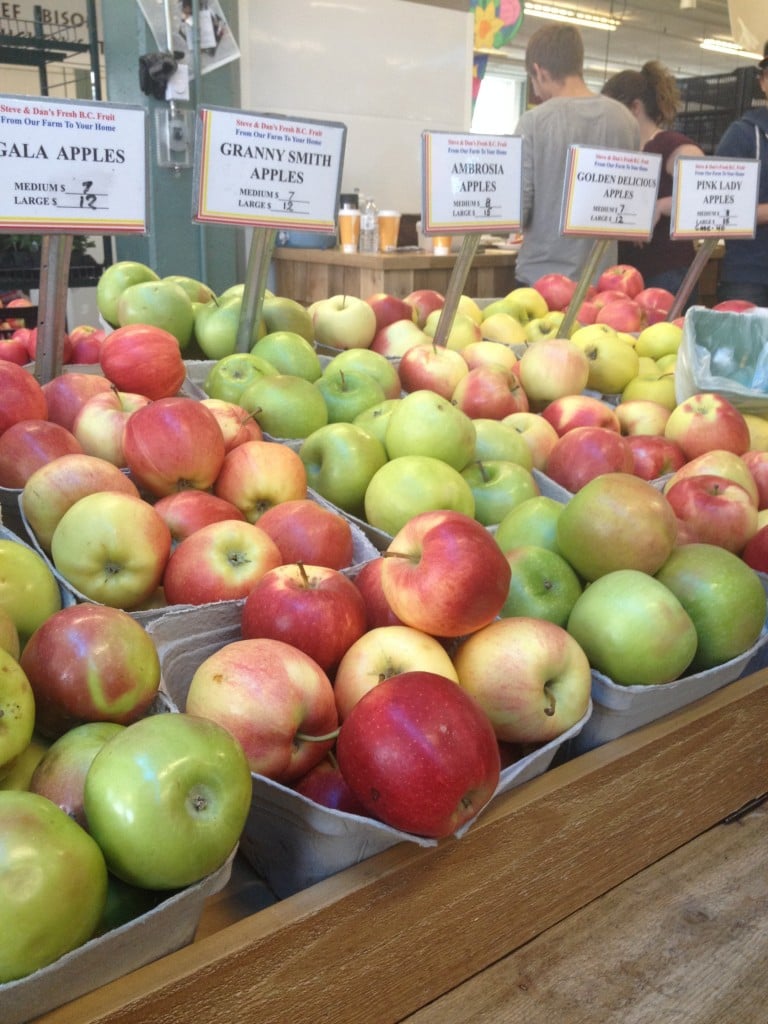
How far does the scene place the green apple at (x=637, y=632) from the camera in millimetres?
967

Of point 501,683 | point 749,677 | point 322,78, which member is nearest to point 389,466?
point 501,683

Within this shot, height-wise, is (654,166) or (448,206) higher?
(654,166)

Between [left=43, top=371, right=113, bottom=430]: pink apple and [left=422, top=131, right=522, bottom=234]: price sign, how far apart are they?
697 millimetres

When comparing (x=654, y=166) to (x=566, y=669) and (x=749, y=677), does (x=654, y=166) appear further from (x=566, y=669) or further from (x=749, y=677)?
(x=566, y=669)

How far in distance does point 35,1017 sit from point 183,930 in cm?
12

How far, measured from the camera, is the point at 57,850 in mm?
579

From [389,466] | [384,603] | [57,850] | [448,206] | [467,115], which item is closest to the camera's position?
[57,850]

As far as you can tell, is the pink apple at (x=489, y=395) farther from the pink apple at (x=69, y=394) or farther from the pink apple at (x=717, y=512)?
the pink apple at (x=69, y=394)

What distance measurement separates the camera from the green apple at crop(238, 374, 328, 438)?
56.3 inches

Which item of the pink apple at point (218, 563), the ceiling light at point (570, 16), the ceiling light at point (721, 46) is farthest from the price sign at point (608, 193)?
the ceiling light at point (721, 46)

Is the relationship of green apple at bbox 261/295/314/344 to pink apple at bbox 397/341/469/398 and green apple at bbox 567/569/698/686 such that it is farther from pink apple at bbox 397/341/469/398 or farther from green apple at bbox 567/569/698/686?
green apple at bbox 567/569/698/686

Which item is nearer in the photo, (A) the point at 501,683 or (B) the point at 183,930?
(B) the point at 183,930

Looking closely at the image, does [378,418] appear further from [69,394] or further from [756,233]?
[756,233]

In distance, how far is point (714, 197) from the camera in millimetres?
2086
